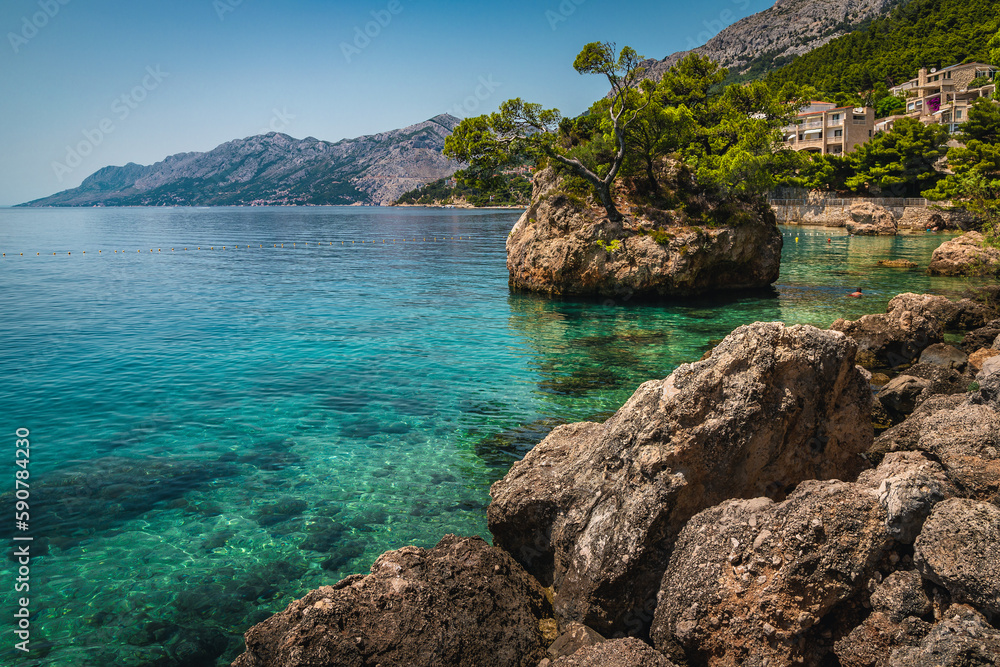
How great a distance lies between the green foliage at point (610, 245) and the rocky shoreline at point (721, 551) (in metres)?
23.4

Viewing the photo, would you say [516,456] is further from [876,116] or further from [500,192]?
[876,116]

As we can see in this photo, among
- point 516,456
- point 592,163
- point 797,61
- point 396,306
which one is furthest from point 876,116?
point 516,456

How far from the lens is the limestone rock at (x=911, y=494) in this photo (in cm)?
674

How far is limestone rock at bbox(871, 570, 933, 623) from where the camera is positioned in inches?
246

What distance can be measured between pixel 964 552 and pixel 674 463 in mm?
3076

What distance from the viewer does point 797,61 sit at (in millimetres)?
157375

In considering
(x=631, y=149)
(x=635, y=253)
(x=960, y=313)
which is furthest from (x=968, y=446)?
(x=631, y=149)

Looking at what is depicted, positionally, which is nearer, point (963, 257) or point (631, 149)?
point (631, 149)

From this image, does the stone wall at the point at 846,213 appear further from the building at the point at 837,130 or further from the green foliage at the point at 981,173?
the building at the point at 837,130

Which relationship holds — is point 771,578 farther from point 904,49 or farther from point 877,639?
point 904,49

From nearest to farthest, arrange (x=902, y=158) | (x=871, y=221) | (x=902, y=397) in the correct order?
1. (x=902, y=397)
2. (x=871, y=221)
3. (x=902, y=158)

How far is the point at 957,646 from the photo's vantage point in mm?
5355

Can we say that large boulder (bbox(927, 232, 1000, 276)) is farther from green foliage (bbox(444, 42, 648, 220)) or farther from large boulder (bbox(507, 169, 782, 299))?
green foliage (bbox(444, 42, 648, 220))

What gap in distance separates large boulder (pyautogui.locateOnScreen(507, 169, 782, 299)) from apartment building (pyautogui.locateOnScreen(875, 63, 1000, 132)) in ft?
266
